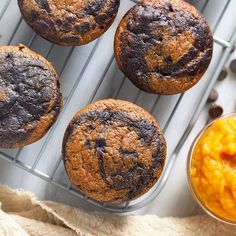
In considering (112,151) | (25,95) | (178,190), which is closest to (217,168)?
(178,190)

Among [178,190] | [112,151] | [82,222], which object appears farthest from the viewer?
[178,190]

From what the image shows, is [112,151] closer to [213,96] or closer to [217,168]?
[217,168]

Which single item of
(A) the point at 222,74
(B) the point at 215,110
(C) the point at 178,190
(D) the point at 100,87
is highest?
(A) the point at 222,74

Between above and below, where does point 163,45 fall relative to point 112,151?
above

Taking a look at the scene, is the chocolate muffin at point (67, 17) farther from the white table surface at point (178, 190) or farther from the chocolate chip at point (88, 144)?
the white table surface at point (178, 190)

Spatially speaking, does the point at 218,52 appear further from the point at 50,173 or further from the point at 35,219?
the point at 35,219

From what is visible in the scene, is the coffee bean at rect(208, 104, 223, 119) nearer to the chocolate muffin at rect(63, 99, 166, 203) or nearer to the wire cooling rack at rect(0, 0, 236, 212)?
the wire cooling rack at rect(0, 0, 236, 212)

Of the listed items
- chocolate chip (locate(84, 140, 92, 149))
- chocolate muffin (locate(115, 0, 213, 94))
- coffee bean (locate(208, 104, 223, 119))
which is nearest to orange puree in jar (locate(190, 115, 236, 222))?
coffee bean (locate(208, 104, 223, 119))
